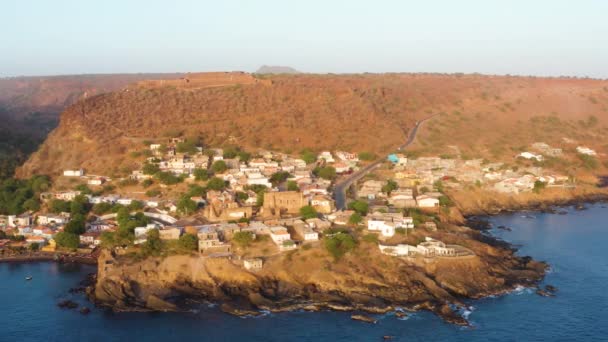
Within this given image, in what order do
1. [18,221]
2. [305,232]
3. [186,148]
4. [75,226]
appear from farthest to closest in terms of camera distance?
[186,148] < [18,221] < [75,226] < [305,232]

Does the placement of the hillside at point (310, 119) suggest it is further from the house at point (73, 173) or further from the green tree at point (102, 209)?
the green tree at point (102, 209)

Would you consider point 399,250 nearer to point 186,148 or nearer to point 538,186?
point 538,186

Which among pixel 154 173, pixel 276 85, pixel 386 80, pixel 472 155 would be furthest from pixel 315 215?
pixel 386 80

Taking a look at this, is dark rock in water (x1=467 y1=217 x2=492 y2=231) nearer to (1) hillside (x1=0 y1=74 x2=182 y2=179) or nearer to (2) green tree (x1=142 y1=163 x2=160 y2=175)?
(2) green tree (x1=142 y1=163 x2=160 y2=175)

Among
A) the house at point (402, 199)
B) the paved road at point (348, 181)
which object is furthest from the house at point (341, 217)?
the house at point (402, 199)

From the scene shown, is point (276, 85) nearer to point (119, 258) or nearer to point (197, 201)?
point (197, 201)

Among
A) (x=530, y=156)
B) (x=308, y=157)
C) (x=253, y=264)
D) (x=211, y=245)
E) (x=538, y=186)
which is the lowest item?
(x=253, y=264)

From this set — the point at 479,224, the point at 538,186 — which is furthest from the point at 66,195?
the point at 538,186
